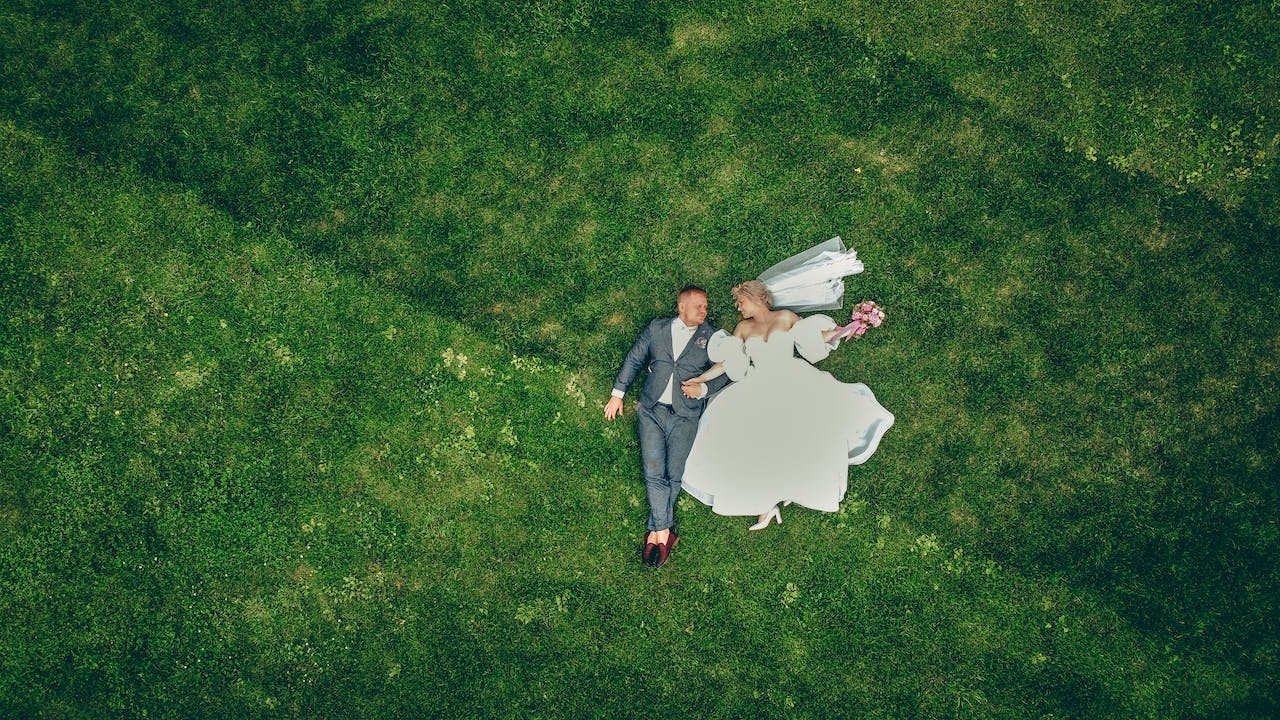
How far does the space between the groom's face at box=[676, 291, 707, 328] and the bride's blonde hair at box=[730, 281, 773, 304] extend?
35 centimetres

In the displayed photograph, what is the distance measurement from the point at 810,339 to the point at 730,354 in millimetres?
744

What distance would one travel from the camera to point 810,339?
6484 mm

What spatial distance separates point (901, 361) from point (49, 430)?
8238mm

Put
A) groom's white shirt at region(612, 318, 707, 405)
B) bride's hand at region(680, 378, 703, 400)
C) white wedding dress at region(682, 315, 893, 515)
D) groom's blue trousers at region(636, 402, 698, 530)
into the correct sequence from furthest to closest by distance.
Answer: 1. groom's blue trousers at region(636, 402, 698, 530)
2. groom's white shirt at region(612, 318, 707, 405)
3. bride's hand at region(680, 378, 703, 400)
4. white wedding dress at region(682, 315, 893, 515)

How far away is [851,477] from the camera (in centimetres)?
694

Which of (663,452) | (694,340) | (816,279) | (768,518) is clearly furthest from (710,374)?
Answer: (768,518)

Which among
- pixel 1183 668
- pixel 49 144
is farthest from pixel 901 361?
pixel 49 144

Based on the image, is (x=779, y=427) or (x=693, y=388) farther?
(x=693, y=388)

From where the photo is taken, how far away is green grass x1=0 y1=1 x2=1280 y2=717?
6.81m

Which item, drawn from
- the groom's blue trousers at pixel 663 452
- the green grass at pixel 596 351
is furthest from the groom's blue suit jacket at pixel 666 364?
the green grass at pixel 596 351

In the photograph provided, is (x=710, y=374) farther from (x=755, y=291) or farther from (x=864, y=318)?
(x=864, y=318)

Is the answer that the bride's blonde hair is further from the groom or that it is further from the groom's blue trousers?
the groom's blue trousers

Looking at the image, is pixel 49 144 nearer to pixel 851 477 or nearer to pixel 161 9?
pixel 161 9

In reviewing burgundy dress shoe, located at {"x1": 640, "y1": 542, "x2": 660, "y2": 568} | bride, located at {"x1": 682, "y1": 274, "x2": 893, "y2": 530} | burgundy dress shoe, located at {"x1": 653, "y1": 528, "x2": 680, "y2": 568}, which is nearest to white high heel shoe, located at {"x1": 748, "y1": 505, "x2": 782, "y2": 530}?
bride, located at {"x1": 682, "y1": 274, "x2": 893, "y2": 530}
